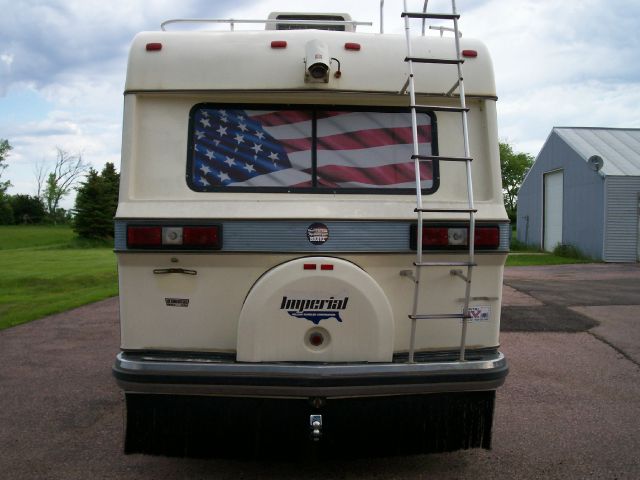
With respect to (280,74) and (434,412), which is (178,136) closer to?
(280,74)

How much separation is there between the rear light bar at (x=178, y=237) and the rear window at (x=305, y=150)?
0.36 m

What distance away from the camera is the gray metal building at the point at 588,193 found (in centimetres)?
2327

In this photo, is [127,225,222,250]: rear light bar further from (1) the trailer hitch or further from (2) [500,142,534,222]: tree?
(2) [500,142,534,222]: tree

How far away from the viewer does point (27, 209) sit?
7575 centimetres

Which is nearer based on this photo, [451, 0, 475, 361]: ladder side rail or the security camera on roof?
[451, 0, 475, 361]: ladder side rail

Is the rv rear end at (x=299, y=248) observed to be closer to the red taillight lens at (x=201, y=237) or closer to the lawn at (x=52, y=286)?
the red taillight lens at (x=201, y=237)

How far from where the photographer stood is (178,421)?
3.90 m

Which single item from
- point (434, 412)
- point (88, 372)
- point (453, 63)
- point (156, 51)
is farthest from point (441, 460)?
point (88, 372)

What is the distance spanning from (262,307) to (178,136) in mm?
1273

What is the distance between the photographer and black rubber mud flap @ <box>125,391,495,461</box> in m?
3.84

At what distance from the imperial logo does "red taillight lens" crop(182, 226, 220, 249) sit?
552mm


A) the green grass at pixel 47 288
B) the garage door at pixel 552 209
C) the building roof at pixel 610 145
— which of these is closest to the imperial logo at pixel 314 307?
the green grass at pixel 47 288

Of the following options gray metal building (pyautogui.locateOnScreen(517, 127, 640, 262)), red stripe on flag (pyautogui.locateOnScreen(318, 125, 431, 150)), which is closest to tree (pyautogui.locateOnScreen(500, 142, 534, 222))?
gray metal building (pyautogui.locateOnScreen(517, 127, 640, 262))

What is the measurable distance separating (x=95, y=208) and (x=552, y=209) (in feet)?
98.2
